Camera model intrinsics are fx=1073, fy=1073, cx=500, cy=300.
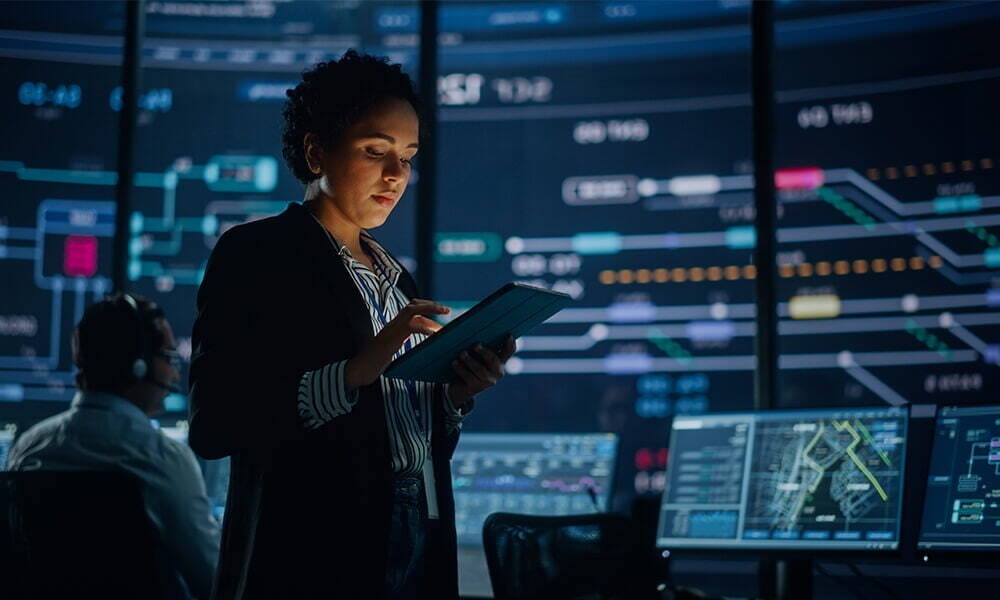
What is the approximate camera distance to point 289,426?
1.45 metres

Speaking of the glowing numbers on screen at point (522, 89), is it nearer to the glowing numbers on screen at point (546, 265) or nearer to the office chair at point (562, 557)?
the glowing numbers on screen at point (546, 265)

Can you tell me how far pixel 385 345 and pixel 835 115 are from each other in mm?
3931

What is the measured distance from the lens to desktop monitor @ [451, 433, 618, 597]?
310cm

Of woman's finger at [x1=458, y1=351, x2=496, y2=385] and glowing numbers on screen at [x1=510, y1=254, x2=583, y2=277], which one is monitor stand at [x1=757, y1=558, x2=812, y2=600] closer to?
woman's finger at [x1=458, y1=351, x2=496, y2=385]

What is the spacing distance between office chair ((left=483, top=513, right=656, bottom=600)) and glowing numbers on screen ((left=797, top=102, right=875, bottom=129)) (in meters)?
3.01

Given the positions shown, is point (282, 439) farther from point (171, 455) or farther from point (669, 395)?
point (669, 395)

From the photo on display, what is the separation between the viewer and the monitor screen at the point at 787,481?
8.66 ft

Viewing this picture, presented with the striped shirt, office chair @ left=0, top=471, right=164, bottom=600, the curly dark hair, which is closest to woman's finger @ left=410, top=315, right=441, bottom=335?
the striped shirt

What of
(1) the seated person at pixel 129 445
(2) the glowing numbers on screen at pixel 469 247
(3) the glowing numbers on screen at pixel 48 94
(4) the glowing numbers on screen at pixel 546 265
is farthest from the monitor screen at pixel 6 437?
(4) the glowing numbers on screen at pixel 546 265

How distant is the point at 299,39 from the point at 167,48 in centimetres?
62

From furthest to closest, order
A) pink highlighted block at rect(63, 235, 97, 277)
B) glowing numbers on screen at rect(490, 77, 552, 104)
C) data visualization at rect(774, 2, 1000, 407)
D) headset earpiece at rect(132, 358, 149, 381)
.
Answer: glowing numbers on screen at rect(490, 77, 552, 104) → pink highlighted block at rect(63, 235, 97, 277) → data visualization at rect(774, 2, 1000, 407) → headset earpiece at rect(132, 358, 149, 381)

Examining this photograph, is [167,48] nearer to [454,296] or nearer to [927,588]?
[454,296]

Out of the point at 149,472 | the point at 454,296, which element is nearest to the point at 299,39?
the point at 454,296

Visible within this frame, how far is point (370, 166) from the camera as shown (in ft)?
5.53
